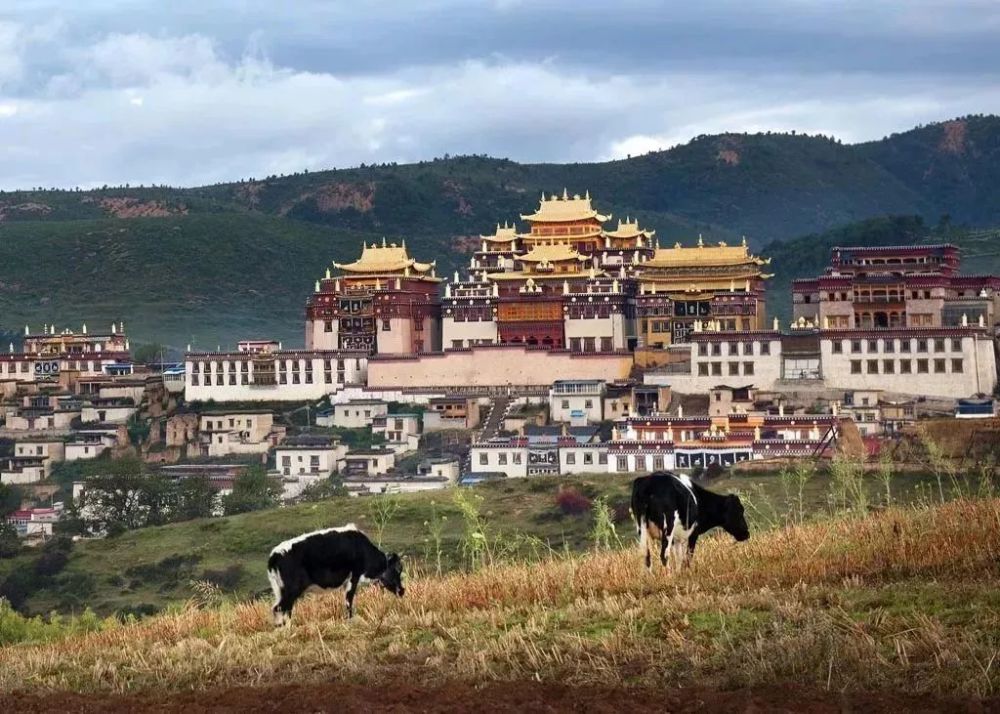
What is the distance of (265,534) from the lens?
5441 centimetres

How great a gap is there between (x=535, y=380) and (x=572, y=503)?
60.9 ft

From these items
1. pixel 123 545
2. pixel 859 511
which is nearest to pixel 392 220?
pixel 123 545

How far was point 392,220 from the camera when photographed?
18700cm

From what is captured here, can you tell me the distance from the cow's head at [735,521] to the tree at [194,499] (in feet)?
160

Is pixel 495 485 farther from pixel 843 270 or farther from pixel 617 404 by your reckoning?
pixel 843 270

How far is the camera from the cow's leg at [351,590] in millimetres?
15180

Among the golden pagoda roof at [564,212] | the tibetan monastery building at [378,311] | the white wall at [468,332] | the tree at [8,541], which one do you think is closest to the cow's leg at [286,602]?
the tree at [8,541]

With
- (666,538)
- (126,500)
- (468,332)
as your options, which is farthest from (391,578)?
(468,332)

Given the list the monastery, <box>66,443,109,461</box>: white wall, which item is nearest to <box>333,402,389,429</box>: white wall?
the monastery

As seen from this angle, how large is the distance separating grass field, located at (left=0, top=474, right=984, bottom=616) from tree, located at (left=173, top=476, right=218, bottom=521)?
14.4 feet

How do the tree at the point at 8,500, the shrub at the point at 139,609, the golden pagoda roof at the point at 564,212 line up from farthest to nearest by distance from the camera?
1. the golden pagoda roof at the point at 564,212
2. the tree at the point at 8,500
3. the shrub at the point at 139,609

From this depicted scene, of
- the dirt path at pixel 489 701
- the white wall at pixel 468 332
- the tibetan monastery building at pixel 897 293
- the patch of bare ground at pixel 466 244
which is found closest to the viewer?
the dirt path at pixel 489 701

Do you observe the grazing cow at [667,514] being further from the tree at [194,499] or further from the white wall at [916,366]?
the white wall at [916,366]

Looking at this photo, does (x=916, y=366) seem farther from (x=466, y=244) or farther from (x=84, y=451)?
(x=466, y=244)
